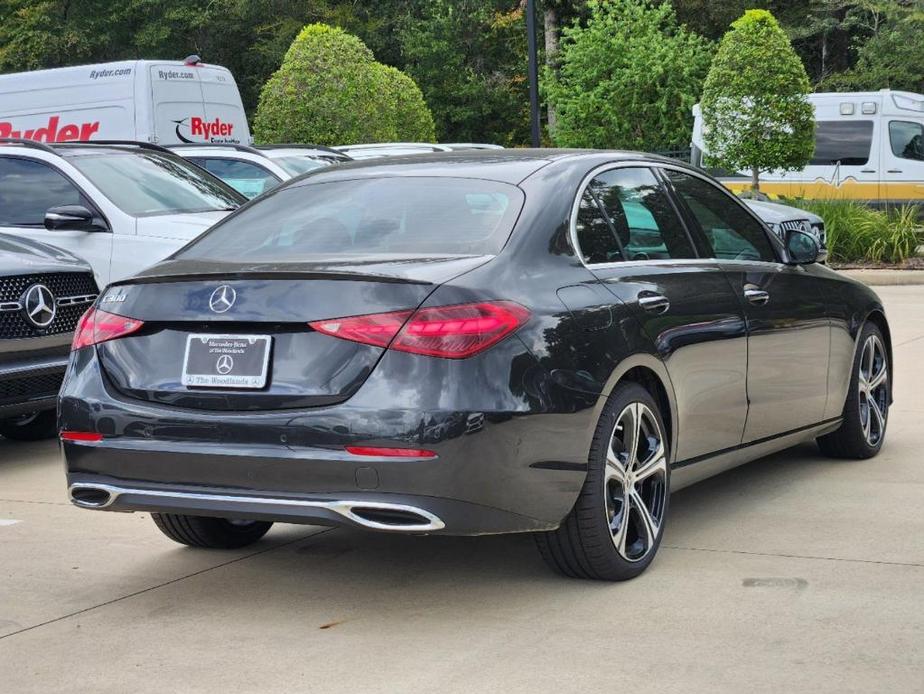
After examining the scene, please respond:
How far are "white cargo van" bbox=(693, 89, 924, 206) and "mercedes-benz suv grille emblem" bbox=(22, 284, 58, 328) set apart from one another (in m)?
18.2

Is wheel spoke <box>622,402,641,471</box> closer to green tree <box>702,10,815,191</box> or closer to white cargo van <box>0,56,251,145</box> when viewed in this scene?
white cargo van <box>0,56,251,145</box>

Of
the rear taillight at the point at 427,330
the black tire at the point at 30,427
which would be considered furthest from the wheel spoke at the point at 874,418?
the black tire at the point at 30,427

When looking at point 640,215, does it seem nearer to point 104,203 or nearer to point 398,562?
point 398,562

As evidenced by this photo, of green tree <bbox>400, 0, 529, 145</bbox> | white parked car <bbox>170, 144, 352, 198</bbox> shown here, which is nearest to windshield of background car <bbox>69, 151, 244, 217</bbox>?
white parked car <bbox>170, 144, 352, 198</bbox>

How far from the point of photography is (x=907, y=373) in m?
10.5

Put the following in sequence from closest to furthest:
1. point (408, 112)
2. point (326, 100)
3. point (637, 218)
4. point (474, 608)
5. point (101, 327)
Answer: point (474, 608) < point (101, 327) < point (637, 218) < point (326, 100) < point (408, 112)

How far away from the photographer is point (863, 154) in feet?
83.6

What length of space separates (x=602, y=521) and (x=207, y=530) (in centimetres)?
168

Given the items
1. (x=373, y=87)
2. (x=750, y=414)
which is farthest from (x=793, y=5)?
(x=750, y=414)

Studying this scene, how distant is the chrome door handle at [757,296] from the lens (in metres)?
6.17

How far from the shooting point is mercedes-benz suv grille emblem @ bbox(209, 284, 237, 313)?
4.74 meters

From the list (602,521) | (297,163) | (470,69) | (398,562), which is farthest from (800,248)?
(470,69)

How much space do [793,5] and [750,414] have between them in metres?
42.1

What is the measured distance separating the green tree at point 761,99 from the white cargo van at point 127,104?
735 cm
